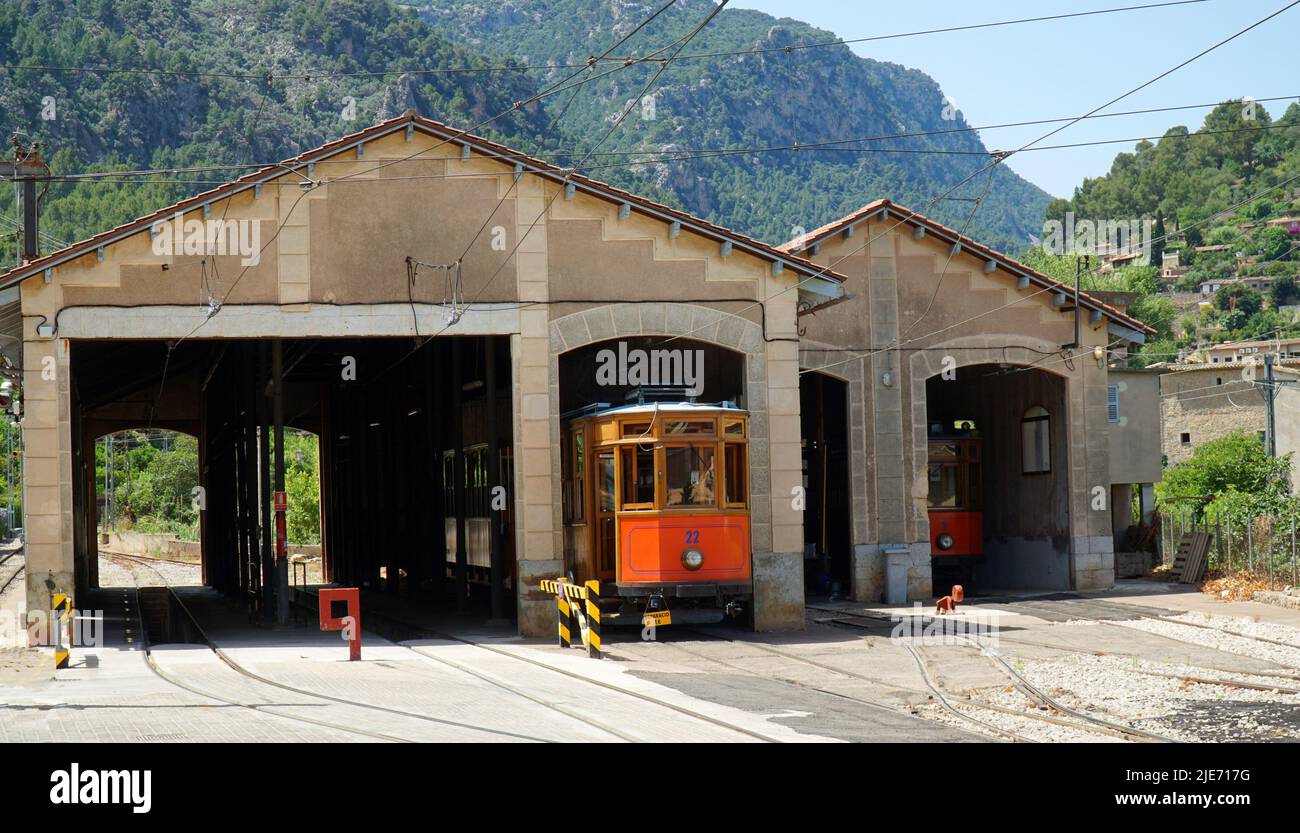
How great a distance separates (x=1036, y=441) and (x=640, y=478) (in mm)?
12828

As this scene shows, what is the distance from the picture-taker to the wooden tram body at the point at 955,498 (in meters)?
29.6

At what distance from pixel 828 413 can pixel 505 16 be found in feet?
586

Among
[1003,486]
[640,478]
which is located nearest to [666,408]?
[640,478]

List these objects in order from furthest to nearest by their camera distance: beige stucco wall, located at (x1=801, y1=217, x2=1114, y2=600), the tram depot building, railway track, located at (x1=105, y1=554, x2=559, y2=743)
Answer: beige stucco wall, located at (x1=801, y1=217, x2=1114, y2=600), the tram depot building, railway track, located at (x1=105, y1=554, x2=559, y2=743)

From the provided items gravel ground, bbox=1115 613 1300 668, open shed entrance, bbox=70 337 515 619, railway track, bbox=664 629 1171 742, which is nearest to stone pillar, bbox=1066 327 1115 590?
gravel ground, bbox=1115 613 1300 668

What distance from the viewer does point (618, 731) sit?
11758mm

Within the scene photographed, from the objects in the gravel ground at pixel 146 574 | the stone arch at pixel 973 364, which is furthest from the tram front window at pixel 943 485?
the gravel ground at pixel 146 574

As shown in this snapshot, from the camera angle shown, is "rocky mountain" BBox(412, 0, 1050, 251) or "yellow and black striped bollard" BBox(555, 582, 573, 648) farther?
"rocky mountain" BBox(412, 0, 1050, 251)

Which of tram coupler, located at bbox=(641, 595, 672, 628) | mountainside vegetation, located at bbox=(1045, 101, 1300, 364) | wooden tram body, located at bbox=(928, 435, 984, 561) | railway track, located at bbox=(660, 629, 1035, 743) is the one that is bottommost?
railway track, located at bbox=(660, 629, 1035, 743)

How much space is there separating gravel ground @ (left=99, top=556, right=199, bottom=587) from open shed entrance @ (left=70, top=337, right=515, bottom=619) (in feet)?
9.09

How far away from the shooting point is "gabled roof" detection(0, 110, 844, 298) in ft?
66.3

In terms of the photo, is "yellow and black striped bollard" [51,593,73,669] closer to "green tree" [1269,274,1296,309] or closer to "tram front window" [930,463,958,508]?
"tram front window" [930,463,958,508]

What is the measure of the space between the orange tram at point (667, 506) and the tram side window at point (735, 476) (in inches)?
0.6

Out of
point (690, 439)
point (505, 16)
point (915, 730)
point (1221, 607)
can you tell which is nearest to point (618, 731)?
point (915, 730)
